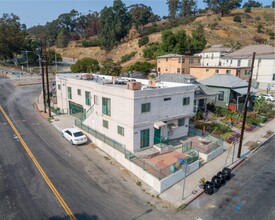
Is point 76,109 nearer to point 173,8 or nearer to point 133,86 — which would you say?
point 133,86

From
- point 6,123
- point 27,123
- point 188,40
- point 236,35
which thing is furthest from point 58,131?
point 236,35

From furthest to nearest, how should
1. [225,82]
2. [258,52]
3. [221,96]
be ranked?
1. [258,52]
2. [225,82]
3. [221,96]

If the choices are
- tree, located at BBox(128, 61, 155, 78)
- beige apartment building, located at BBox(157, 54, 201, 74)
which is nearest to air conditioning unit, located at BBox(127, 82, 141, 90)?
beige apartment building, located at BBox(157, 54, 201, 74)

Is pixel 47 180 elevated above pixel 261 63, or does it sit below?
below

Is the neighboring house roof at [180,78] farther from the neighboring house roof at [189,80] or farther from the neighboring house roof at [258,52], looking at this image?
the neighboring house roof at [258,52]

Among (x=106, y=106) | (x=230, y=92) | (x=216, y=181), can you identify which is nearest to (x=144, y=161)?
(x=216, y=181)

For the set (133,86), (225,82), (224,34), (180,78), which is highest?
(224,34)

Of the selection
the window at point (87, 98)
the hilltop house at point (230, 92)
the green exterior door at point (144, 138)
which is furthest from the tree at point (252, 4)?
the green exterior door at point (144, 138)

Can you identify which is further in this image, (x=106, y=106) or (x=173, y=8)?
(x=173, y=8)

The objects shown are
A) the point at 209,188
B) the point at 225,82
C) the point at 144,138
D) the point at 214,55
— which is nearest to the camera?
the point at 209,188
